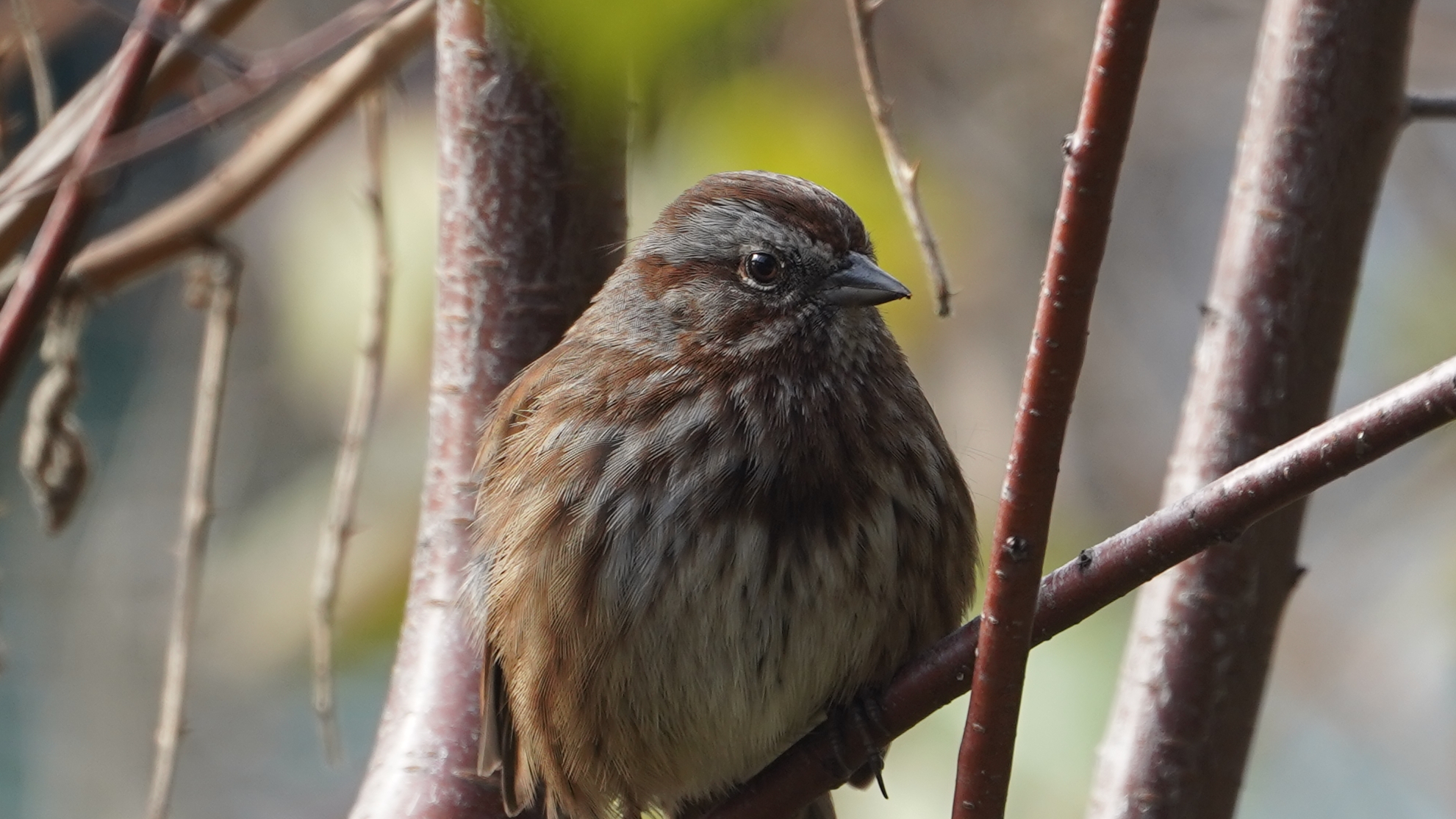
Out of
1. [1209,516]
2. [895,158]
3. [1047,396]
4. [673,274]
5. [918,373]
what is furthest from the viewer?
[918,373]

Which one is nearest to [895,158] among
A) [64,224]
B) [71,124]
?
[64,224]

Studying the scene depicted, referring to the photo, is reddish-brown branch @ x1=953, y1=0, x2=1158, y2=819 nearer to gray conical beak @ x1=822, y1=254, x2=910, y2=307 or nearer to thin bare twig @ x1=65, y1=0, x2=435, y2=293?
gray conical beak @ x1=822, y1=254, x2=910, y2=307

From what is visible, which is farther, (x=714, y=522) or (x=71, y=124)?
(x=71, y=124)

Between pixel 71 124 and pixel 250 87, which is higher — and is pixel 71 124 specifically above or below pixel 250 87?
above

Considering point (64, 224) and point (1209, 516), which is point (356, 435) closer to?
point (64, 224)

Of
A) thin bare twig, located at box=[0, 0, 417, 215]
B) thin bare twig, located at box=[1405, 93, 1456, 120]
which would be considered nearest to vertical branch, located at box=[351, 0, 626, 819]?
thin bare twig, located at box=[0, 0, 417, 215]

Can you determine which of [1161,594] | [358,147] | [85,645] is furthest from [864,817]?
[85,645]

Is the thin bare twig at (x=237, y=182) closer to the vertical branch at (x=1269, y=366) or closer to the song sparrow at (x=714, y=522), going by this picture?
the song sparrow at (x=714, y=522)

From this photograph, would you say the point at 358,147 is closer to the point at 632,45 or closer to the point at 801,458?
Answer: the point at 801,458
